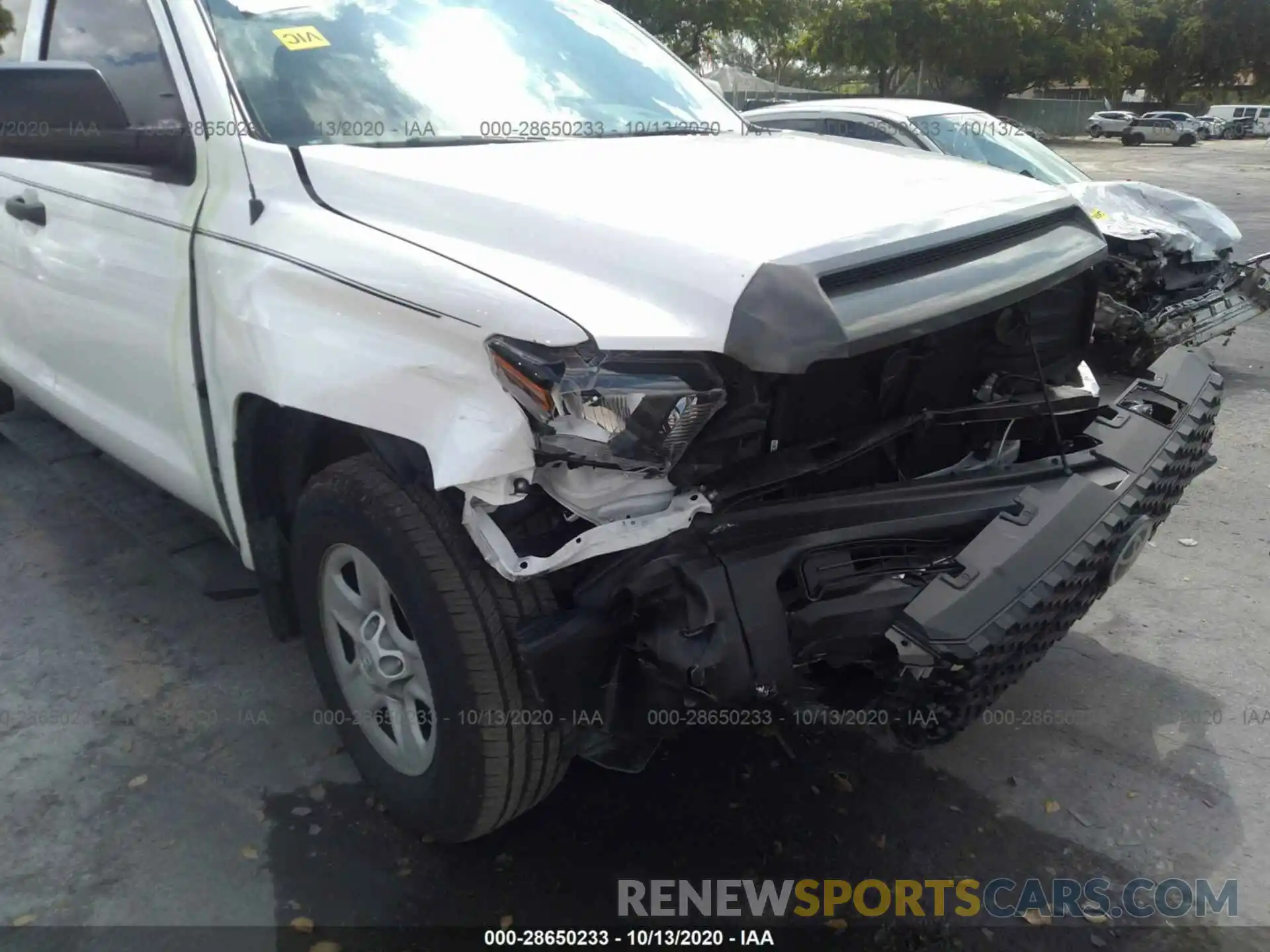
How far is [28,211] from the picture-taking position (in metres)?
3.46

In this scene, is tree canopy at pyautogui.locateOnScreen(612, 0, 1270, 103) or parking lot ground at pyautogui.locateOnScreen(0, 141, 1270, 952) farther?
tree canopy at pyautogui.locateOnScreen(612, 0, 1270, 103)

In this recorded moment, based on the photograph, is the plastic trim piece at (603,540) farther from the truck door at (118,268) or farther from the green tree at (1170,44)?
the green tree at (1170,44)

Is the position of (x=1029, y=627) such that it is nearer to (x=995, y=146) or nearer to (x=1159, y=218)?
(x=1159, y=218)

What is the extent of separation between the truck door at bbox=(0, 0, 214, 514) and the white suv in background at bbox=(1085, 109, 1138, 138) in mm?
47039

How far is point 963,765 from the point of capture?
2963 millimetres

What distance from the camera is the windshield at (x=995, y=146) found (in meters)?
6.70

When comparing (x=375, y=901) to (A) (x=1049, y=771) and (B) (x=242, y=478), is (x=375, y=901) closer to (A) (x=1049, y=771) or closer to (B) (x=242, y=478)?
(B) (x=242, y=478)

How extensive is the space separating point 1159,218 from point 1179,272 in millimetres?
460

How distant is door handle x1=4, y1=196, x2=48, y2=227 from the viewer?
3416mm

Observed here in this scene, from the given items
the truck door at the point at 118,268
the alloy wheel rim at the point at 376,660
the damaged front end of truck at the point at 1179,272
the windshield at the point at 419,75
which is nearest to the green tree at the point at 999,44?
the damaged front end of truck at the point at 1179,272

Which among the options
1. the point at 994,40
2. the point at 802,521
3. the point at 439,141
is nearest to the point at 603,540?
the point at 802,521

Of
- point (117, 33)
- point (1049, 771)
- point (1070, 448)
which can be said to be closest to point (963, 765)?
point (1049, 771)

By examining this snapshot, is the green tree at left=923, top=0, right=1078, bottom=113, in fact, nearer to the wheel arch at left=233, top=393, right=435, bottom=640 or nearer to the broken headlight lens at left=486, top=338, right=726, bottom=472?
the wheel arch at left=233, top=393, right=435, bottom=640

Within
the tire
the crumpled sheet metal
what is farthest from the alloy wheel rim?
the crumpled sheet metal
